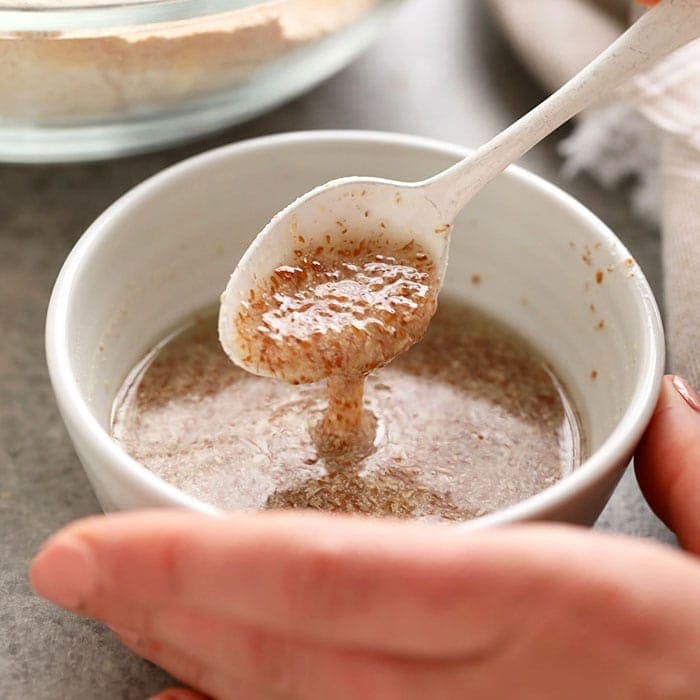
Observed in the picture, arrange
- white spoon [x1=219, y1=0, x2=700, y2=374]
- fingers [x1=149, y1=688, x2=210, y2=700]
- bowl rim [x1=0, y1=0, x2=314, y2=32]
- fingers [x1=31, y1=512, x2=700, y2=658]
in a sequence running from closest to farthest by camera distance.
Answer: fingers [x1=31, y1=512, x2=700, y2=658]
fingers [x1=149, y1=688, x2=210, y2=700]
white spoon [x1=219, y1=0, x2=700, y2=374]
bowl rim [x1=0, y1=0, x2=314, y2=32]

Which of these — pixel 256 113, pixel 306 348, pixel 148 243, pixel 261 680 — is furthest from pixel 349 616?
pixel 256 113

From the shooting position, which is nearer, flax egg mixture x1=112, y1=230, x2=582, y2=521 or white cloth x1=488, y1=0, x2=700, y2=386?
flax egg mixture x1=112, y1=230, x2=582, y2=521

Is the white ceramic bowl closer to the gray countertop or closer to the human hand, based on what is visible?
the gray countertop

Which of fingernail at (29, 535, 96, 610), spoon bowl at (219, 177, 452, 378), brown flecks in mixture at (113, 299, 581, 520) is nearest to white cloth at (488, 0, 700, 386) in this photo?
brown flecks in mixture at (113, 299, 581, 520)

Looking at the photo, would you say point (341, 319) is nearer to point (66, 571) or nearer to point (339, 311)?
point (339, 311)

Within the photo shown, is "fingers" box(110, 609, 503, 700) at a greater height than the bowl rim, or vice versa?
the bowl rim

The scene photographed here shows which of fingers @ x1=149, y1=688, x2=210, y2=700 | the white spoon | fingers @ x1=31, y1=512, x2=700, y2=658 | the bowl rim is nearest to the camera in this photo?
fingers @ x1=31, y1=512, x2=700, y2=658
